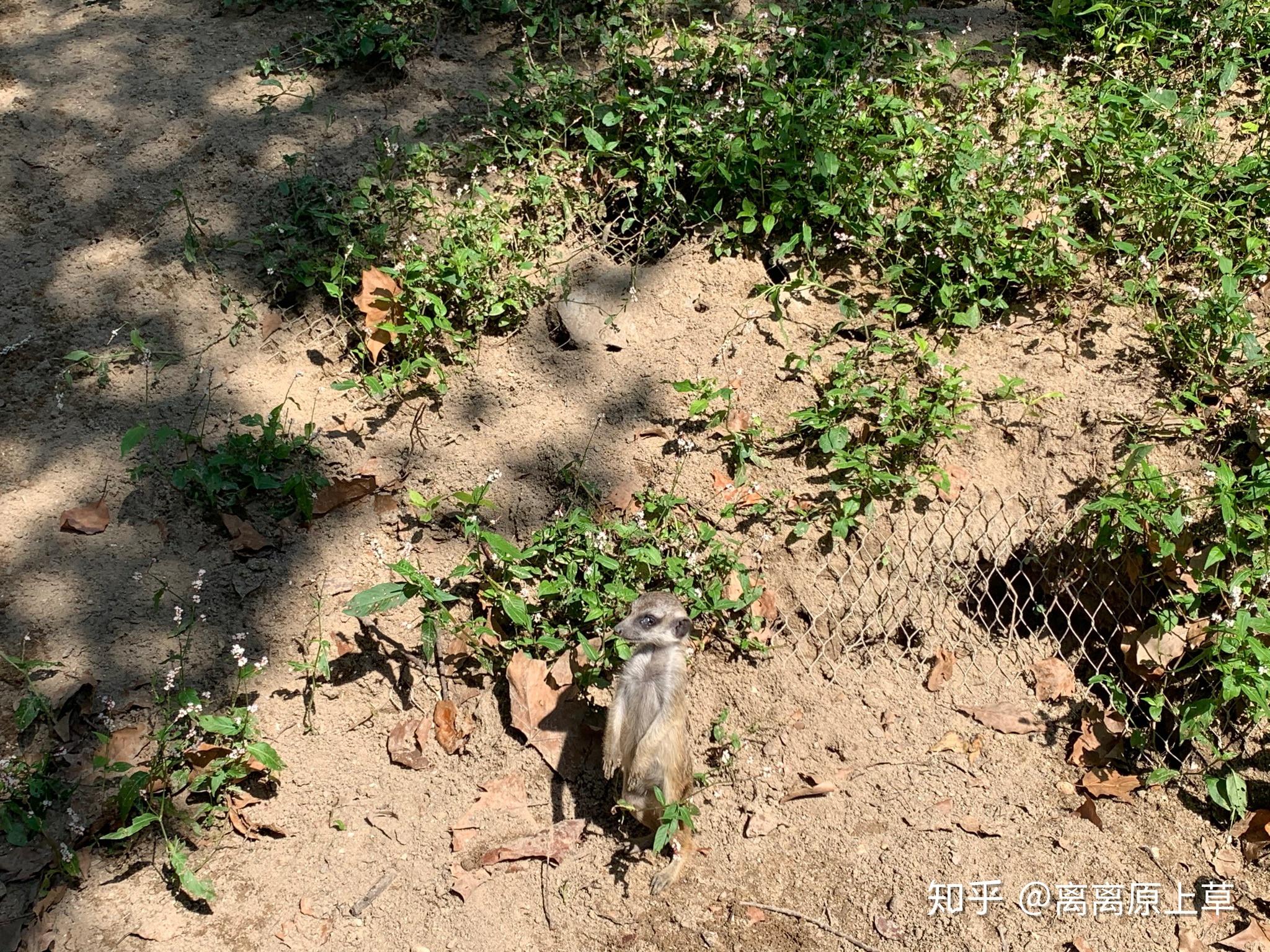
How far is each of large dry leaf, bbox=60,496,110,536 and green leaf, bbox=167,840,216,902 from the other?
1437mm

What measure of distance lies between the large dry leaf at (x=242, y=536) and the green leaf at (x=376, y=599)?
1.97ft

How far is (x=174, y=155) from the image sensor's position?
19.0 feet

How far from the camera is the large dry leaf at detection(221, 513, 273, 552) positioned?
464cm

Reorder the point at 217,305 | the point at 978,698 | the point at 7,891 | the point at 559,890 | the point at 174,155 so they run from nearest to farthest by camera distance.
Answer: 1. the point at 7,891
2. the point at 559,890
3. the point at 978,698
4. the point at 217,305
5. the point at 174,155

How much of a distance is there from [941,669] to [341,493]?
2798mm

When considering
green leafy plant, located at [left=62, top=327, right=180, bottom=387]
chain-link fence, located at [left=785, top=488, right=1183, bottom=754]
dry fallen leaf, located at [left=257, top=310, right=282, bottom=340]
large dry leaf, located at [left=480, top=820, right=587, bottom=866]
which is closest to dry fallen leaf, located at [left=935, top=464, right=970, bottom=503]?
chain-link fence, located at [left=785, top=488, right=1183, bottom=754]

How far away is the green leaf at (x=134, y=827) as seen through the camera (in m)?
3.78

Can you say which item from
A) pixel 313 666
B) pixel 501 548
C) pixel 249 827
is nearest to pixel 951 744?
pixel 501 548

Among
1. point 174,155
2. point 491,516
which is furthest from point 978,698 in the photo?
point 174,155

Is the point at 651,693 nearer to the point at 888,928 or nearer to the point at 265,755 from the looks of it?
the point at 888,928

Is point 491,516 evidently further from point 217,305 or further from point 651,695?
point 217,305

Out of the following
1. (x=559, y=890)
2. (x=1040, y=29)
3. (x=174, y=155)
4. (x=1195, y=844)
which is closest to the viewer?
(x=559, y=890)

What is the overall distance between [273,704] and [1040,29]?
585cm

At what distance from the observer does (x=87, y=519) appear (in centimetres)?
459
